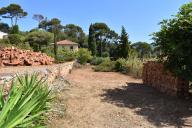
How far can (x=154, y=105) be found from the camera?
405 inches

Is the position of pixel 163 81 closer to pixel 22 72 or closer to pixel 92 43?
pixel 22 72

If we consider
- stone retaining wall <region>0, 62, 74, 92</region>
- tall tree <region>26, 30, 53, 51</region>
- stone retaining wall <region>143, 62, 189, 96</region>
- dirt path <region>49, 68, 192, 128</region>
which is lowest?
dirt path <region>49, 68, 192, 128</region>

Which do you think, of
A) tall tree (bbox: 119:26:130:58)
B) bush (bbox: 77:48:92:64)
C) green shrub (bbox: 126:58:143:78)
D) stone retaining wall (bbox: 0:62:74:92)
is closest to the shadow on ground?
stone retaining wall (bbox: 0:62:74:92)

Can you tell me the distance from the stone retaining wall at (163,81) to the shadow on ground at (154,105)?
33 cm

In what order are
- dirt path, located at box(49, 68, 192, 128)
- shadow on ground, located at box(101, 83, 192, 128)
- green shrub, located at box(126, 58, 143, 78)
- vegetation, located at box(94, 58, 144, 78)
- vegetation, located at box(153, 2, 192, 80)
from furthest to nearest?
vegetation, located at box(94, 58, 144, 78), green shrub, located at box(126, 58, 143, 78), vegetation, located at box(153, 2, 192, 80), shadow on ground, located at box(101, 83, 192, 128), dirt path, located at box(49, 68, 192, 128)

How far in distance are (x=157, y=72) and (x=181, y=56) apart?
327cm

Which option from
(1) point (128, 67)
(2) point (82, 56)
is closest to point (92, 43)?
(2) point (82, 56)

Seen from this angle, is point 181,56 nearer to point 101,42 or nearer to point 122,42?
point 122,42

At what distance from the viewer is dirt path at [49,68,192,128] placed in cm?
845

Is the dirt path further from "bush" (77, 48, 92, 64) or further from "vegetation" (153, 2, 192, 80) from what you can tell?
"bush" (77, 48, 92, 64)

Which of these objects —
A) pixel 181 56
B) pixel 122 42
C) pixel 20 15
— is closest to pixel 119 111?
pixel 181 56

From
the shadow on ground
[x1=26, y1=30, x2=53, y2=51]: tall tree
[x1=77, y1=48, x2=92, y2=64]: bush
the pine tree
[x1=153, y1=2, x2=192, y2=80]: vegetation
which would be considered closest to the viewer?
the shadow on ground

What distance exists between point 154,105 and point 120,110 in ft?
4.14

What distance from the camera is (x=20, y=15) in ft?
244
